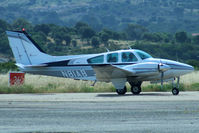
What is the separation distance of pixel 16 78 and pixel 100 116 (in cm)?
1244

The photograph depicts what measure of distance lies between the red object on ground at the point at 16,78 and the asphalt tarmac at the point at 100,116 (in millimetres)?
6537

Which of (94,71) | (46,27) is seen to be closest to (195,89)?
(94,71)

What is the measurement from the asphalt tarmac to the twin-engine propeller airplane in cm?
338

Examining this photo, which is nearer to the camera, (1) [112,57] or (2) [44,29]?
(1) [112,57]

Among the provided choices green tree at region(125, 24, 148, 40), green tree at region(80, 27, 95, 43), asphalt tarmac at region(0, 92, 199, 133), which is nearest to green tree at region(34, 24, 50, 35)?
green tree at region(80, 27, 95, 43)

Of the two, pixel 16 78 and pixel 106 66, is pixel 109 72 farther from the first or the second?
pixel 16 78

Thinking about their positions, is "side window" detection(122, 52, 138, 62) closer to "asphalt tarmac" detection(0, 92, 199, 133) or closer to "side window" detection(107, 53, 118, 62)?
"side window" detection(107, 53, 118, 62)

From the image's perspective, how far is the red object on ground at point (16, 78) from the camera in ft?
81.4

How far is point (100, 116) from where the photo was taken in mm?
13656

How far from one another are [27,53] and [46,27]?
66554mm

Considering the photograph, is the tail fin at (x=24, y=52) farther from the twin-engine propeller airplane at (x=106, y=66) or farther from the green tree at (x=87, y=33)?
the green tree at (x=87, y=33)

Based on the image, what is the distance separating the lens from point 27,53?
77.8 ft

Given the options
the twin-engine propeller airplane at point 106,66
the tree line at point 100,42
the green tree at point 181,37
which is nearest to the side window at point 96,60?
the twin-engine propeller airplane at point 106,66

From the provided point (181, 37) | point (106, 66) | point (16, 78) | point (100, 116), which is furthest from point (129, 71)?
point (181, 37)
